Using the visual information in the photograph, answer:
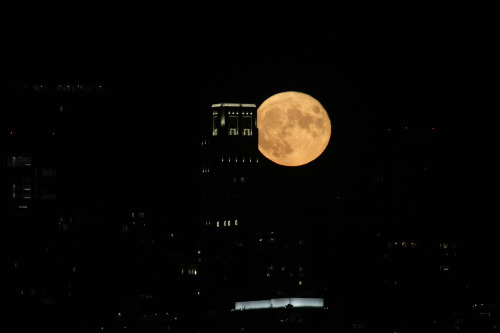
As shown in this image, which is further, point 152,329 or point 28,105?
point 28,105

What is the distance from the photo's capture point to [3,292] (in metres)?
192

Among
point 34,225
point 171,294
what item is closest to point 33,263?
point 34,225

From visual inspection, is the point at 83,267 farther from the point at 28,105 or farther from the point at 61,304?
the point at 28,105

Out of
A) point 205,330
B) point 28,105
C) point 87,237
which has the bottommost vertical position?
point 205,330

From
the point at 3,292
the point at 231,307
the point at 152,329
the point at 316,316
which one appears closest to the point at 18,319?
the point at 3,292

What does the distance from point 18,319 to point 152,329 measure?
1873cm

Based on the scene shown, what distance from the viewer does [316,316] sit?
645 ft

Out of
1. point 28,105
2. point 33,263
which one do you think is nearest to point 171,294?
point 33,263

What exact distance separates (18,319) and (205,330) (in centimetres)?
2616

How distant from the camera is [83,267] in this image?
197 m

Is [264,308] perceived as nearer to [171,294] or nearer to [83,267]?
[171,294]

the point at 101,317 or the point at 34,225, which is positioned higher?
the point at 34,225

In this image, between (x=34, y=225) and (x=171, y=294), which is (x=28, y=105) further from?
(x=171, y=294)

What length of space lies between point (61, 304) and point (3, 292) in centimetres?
840
